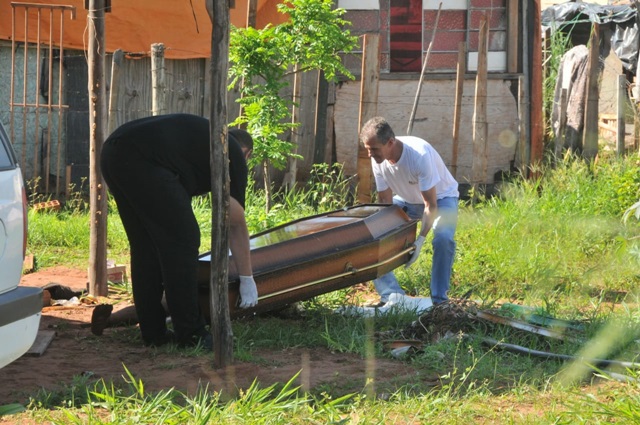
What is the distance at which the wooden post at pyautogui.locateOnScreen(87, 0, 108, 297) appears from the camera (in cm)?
794

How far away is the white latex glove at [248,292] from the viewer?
6.09 m

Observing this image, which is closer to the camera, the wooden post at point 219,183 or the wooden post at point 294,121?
the wooden post at point 219,183

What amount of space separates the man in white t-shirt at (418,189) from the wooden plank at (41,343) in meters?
2.60

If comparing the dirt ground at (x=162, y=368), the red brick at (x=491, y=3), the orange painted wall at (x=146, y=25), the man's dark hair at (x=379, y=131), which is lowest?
the dirt ground at (x=162, y=368)

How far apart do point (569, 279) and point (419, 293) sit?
1392mm

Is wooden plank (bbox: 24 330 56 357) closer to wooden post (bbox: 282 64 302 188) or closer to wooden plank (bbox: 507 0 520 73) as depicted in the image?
wooden post (bbox: 282 64 302 188)

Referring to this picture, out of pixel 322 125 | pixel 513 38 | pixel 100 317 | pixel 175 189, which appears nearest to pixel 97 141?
pixel 100 317

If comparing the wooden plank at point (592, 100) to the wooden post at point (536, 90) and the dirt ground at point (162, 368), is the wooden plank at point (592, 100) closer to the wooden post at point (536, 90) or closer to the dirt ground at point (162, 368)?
the wooden post at point (536, 90)

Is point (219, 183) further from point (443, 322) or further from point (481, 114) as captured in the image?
point (481, 114)

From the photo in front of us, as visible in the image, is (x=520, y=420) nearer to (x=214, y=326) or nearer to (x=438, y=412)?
(x=438, y=412)

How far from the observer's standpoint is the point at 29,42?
39.5 feet

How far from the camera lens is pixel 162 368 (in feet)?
18.7

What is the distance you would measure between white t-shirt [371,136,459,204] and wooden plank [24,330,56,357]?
284 cm

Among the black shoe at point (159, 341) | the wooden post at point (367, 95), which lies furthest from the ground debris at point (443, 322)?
the wooden post at point (367, 95)
